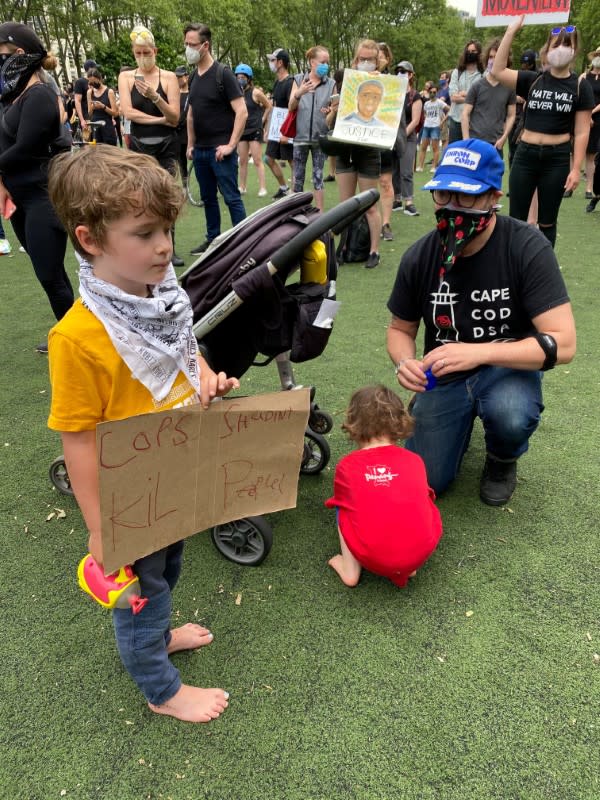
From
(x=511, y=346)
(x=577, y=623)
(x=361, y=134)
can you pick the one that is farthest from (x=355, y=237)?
(x=577, y=623)

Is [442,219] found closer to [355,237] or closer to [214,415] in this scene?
[214,415]

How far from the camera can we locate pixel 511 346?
225 cm

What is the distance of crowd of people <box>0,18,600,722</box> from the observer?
1283mm

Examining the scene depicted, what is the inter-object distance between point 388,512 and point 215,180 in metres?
4.96

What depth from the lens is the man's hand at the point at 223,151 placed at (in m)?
5.62

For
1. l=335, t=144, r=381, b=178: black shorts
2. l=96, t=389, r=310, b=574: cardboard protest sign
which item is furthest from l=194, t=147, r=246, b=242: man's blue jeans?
l=96, t=389, r=310, b=574: cardboard protest sign

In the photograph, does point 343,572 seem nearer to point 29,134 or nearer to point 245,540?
point 245,540

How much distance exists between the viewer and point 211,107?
18.5ft

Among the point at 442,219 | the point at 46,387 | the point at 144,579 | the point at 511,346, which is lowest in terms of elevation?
the point at 46,387

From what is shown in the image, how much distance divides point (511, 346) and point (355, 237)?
4.21 meters

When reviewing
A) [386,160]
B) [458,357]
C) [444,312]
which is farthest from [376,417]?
[386,160]

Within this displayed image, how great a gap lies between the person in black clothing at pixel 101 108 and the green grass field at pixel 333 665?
9362 millimetres

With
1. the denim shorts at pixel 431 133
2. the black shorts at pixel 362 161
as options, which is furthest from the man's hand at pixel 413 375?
the denim shorts at pixel 431 133

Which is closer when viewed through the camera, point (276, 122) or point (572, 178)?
point (572, 178)
